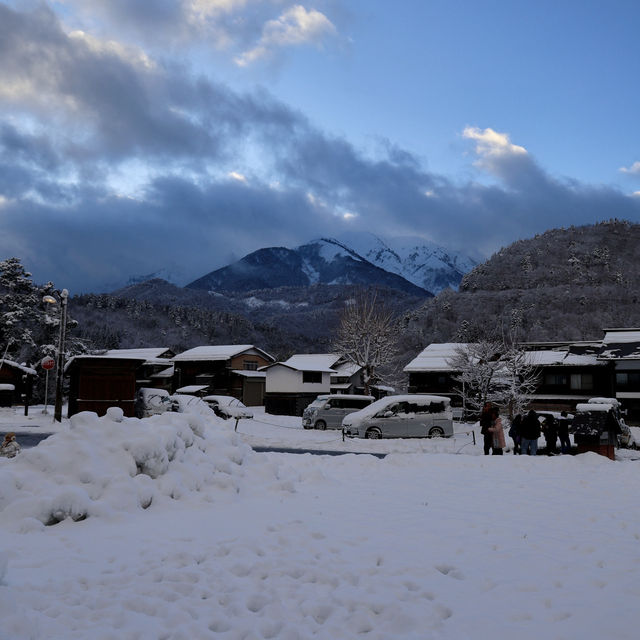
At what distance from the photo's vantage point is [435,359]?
44.9m

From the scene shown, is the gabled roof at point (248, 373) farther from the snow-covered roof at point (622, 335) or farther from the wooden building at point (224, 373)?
→ the snow-covered roof at point (622, 335)

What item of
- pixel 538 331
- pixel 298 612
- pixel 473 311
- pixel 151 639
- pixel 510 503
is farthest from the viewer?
pixel 473 311

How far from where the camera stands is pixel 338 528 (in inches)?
282

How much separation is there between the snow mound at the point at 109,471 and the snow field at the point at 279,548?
0.09 feet

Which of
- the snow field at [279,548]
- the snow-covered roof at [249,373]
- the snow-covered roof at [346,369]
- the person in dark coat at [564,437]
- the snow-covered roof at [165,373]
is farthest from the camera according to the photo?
the snow-covered roof at [165,373]

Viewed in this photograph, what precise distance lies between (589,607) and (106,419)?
24.4ft

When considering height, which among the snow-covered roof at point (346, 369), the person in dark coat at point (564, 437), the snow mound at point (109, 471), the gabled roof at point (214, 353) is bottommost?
the person in dark coat at point (564, 437)

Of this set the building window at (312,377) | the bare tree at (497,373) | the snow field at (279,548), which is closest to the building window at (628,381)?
the bare tree at (497,373)

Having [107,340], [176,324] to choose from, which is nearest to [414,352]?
[107,340]

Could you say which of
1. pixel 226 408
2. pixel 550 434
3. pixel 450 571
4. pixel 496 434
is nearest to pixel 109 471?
pixel 450 571

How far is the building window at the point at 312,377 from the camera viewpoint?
47875mm

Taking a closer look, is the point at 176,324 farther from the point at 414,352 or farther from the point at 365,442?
the point at 365,442

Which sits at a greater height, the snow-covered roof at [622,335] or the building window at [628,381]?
the snow-covered roof at [622,335]

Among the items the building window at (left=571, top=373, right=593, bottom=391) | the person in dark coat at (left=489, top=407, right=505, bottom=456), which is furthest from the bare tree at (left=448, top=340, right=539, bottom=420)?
the person in dark coat at (left=489, top=407, right=505, bottom=456)
